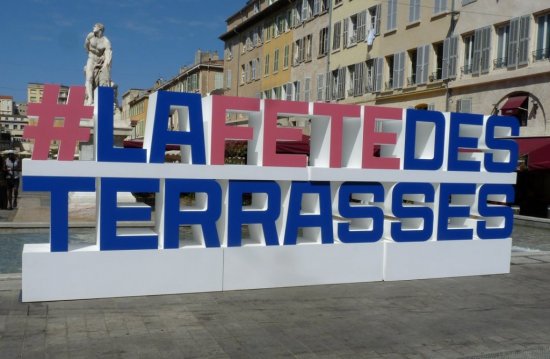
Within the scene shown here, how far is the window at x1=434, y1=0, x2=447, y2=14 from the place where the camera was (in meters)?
25.2

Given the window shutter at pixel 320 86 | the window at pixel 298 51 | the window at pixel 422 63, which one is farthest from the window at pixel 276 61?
the window at pixel 422 63

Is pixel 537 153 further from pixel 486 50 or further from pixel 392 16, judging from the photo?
pixel 392 16

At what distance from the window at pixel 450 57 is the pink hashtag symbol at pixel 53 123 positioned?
20428 millimetres

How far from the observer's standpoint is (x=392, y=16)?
28.8m

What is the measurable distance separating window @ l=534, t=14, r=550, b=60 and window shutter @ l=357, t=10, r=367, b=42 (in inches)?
468

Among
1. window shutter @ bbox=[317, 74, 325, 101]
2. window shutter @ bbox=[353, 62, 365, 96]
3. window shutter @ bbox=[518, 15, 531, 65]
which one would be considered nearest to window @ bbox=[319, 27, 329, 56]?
window shutter @ bbox=[317, 74, 325, 101]

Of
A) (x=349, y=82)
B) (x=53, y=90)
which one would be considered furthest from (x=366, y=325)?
Result: (x=349, y=82)

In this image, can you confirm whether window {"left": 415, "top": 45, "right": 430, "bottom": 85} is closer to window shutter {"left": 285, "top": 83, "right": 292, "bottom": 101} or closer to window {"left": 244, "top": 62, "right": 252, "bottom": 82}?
window shutter {"left": 285, "top": 83, "right": 292, "bottom": 101}

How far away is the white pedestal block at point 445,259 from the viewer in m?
8.66

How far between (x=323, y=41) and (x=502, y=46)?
1550cm

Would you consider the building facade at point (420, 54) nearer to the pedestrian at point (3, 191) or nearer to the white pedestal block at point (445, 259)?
the white pedestal block at point (445, 259)

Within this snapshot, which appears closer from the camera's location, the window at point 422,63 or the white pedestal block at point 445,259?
the white pedestal block at point 445,259

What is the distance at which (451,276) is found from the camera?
911 centimetres

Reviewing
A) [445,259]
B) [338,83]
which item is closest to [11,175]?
[445,259]
